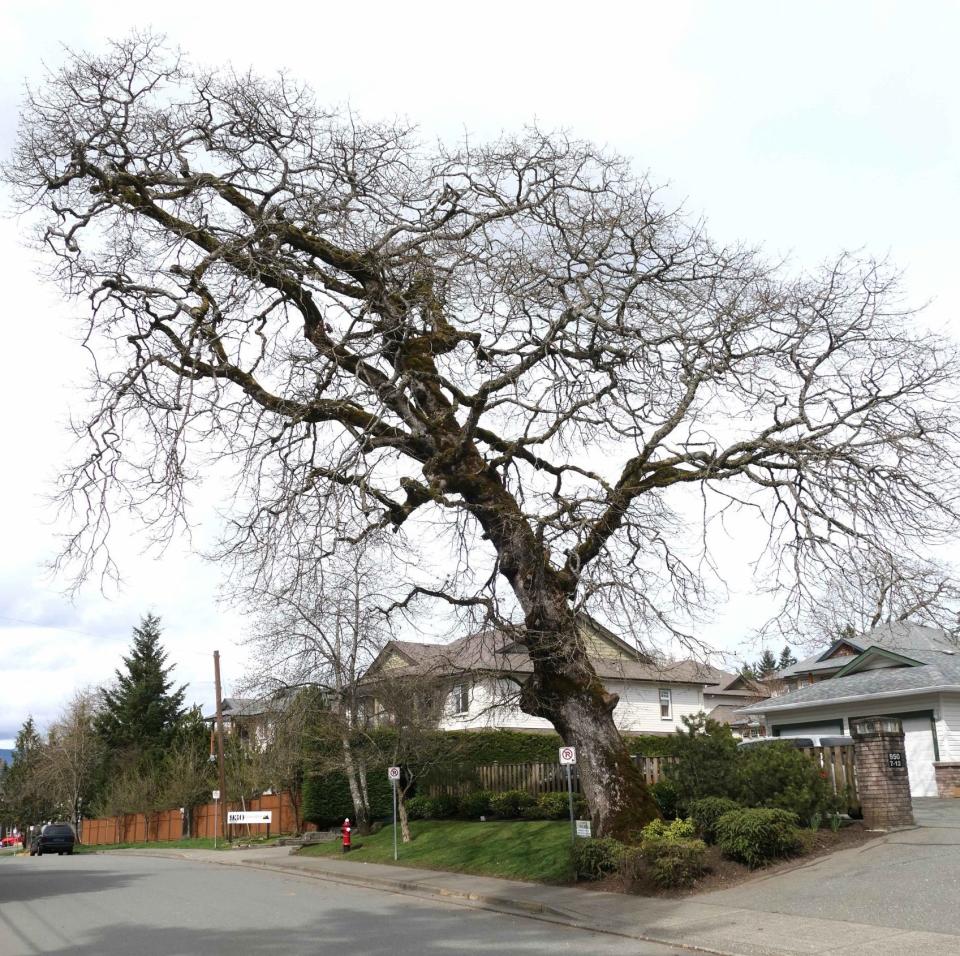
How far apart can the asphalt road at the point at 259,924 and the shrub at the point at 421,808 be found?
8.31 meters

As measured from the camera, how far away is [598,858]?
1541 cm

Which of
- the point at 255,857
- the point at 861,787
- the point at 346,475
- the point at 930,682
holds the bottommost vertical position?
the point at 255,857

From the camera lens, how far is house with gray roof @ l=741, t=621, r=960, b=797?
2681cm

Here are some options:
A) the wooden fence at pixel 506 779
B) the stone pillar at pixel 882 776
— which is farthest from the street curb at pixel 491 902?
the stone pillar at pixel 882 776

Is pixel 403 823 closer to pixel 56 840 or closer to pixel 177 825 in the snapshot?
pixel 56 840

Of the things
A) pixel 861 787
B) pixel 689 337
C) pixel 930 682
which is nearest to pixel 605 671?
pixel 930 682

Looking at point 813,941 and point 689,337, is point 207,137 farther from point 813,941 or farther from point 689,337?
point 813,941

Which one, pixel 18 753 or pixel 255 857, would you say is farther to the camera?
pixel 18 753

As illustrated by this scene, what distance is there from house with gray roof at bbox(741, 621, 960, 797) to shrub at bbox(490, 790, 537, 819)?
953cm

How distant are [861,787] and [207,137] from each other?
48.3 feet

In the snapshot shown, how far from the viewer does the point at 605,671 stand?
1726 inches

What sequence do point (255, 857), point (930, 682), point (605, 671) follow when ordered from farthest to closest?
point (605, 671), point (255, 857), point (930, 682)

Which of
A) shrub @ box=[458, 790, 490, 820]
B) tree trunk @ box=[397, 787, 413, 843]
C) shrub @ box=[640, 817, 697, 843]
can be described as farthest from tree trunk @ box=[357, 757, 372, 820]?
shrub @ box=[640, 817, 697, 843]

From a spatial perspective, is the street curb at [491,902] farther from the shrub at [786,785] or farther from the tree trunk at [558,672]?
the shrub at [786,785]
